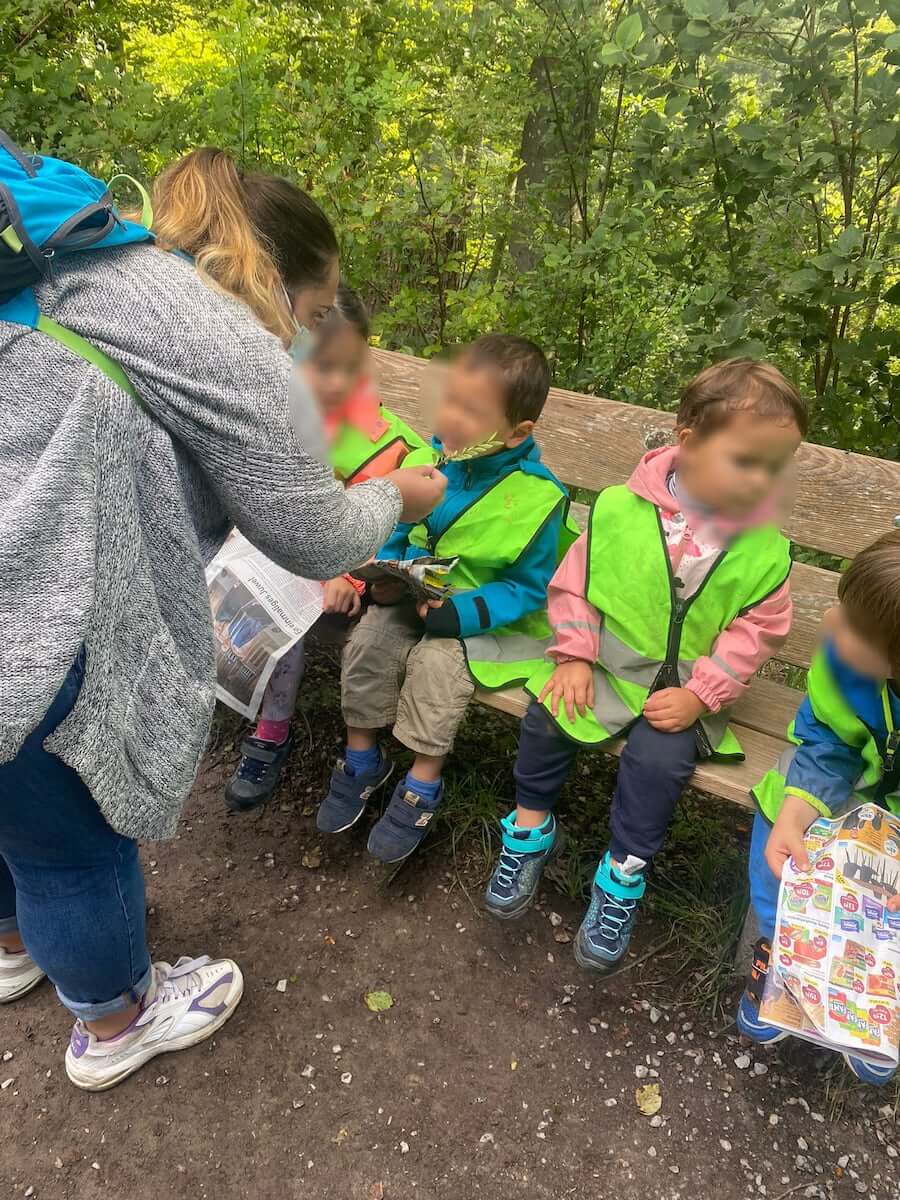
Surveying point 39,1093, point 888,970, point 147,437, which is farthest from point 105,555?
point 888,970

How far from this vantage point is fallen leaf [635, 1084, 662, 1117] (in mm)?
2031

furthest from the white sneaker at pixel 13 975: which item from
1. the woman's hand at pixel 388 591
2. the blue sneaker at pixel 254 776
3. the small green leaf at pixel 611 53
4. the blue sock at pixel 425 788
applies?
the small green leaf at pixel 611 53

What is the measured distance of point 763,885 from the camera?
192cm

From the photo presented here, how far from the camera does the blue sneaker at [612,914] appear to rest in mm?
2115

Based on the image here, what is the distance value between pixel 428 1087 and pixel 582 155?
11.8ft

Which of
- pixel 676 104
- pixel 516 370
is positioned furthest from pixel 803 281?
pixel 516 370

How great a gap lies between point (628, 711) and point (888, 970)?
2.55ft

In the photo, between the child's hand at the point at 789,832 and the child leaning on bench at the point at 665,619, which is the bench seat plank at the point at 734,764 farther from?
the child's hand at the point at 789,832

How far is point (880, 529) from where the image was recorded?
244cm

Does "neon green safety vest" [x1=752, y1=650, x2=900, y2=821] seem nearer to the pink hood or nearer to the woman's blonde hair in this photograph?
the pink hood

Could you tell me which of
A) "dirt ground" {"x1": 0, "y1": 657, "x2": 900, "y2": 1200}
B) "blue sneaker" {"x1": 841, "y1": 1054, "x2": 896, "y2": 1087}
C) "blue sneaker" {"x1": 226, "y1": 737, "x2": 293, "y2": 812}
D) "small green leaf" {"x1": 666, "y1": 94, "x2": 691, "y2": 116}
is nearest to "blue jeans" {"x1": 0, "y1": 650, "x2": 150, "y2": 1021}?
"dirt ground" {"x1": 0, "y1": 657, "x2": 900, "y2": 1200}

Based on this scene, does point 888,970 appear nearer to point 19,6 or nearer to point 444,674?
point 444,674

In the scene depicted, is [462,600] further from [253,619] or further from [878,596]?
[878,596]

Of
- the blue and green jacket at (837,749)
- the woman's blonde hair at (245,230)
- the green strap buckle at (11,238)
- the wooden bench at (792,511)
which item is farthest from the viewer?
the wooden bench at (792,511)
